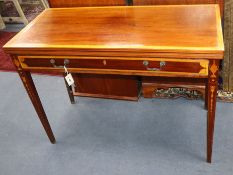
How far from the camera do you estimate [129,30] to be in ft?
4.74

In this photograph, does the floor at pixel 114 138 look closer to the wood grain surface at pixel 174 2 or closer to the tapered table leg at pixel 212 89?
the tapered table leg at pixel 212 89

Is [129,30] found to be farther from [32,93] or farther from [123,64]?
[32,93]

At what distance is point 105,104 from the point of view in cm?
215

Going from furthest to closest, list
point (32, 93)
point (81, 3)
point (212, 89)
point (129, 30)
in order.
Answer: point (81, 3) < point (32, 93) < point (129, 30) < point (212, 89)

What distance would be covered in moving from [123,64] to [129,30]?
188 mm

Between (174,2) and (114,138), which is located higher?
(174,2)

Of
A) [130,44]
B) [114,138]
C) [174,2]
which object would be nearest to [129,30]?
[130,44]

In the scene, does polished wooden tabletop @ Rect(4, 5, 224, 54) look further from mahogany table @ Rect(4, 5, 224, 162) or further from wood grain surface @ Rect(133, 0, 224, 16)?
wood grain surface @ Rect(133, 0, 224, 16)

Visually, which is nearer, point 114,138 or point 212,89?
point 212,89

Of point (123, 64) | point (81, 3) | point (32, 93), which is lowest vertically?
point (32, 93)

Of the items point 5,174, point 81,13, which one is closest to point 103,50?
point 81,13

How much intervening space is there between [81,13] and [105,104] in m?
0.71

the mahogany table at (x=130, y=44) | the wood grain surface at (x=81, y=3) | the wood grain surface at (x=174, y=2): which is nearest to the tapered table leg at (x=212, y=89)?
the mahogany table at (x=130, y=44)

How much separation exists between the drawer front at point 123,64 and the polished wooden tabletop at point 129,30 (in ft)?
0.20
